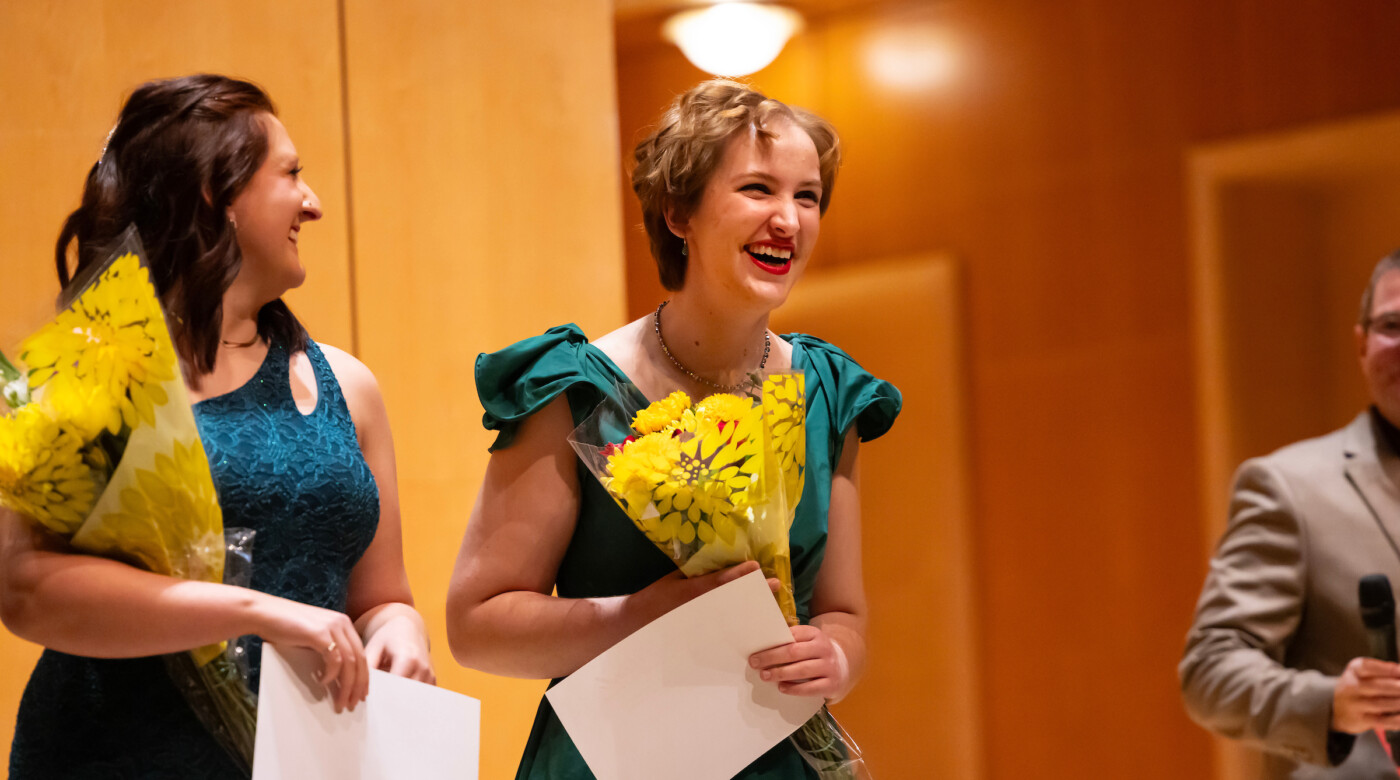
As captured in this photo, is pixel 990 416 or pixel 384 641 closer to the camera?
pixel 384 641

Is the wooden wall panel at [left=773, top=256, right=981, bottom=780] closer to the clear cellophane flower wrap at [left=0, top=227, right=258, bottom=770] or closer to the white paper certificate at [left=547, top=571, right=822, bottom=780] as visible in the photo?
the white paper certificate at [left=547, top=571, right=822, bottom=780]

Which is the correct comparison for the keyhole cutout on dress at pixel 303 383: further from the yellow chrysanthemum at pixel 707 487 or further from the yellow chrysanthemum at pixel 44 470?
the yellow chrysanthemum at pixel 707 487

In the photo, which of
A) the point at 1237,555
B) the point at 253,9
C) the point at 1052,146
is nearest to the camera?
the point at 1237,555

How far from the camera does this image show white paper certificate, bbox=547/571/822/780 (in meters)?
1.53

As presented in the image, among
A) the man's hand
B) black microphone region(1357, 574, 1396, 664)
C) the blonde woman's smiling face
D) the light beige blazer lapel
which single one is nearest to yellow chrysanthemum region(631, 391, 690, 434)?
the blonde woman's smiling face

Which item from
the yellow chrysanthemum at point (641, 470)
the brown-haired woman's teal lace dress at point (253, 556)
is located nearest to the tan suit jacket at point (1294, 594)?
the yellow chrysanthemum at point (641, 470)

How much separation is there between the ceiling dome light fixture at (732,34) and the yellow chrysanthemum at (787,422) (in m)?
2.78

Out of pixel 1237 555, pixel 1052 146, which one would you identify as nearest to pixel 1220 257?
pixel 1052 146

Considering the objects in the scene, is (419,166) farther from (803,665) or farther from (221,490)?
(803,665)

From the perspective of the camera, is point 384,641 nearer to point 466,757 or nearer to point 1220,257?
point 466,757

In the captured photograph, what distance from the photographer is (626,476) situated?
1477 mm

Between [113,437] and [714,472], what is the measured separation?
1.98 ft

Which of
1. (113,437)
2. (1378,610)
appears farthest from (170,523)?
(1378,610)

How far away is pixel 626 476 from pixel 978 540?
3.15 metres
